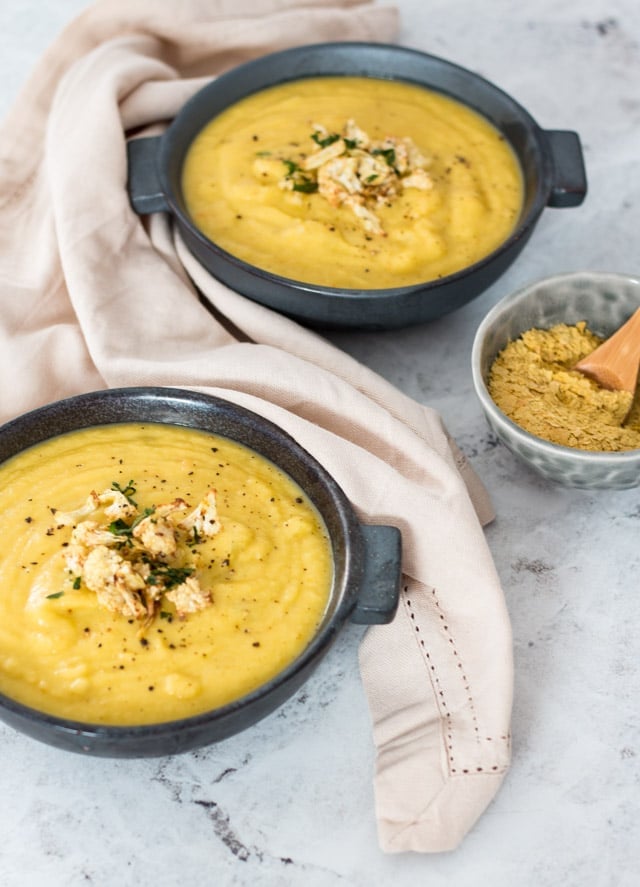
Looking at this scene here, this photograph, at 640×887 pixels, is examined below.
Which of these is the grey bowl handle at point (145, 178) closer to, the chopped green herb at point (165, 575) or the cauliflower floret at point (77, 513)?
the cauliflower floret at point (77, 513)

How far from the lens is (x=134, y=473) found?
242 centimetres

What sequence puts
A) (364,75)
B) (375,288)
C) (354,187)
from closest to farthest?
(375,288) → (354,187) → (364,75)

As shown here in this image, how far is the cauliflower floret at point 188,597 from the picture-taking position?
214cm

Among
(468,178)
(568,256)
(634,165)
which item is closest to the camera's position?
(468,178)

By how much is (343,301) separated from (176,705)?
106 cm

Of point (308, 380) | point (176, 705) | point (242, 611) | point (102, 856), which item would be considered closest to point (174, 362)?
point (308, 380)

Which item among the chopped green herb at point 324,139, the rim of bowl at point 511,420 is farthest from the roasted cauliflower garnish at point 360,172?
the rim of bowl at point 511,420

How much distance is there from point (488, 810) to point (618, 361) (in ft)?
3.40

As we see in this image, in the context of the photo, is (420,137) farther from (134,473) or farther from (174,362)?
(134,473)

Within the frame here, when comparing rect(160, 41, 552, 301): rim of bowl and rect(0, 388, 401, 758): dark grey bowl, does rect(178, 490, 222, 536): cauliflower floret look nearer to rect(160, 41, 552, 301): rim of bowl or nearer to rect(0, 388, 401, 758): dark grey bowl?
rect(0, 388, 401, 758): dark grey bowl

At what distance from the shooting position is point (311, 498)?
2.40 m

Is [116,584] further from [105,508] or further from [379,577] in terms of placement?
[379,577]

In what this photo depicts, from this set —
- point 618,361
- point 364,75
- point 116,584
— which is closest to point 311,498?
point 116,584

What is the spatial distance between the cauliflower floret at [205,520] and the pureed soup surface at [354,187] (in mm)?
756
